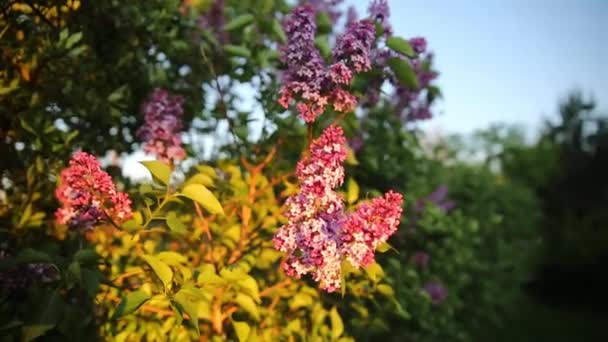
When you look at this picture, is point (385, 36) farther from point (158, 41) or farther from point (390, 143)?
point (390, 143)

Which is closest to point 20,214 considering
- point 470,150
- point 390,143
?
point 390,143

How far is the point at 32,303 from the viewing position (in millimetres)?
1848

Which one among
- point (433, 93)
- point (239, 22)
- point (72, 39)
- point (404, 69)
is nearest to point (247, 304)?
point (404, 69)

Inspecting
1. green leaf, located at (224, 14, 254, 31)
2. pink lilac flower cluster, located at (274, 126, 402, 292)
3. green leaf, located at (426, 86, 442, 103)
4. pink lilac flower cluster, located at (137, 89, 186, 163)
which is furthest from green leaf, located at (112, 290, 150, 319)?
green leaf, located at (426, 86, 442, 103)

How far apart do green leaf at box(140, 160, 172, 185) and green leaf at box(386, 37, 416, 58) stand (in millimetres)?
1182

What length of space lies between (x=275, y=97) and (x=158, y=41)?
0.77 metres

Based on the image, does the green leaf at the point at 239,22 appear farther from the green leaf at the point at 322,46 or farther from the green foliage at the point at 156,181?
the green leaf at the point at 322,46

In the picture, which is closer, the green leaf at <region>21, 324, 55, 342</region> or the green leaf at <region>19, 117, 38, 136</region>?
the green leaf at <region>21, 324, 55, 342</region>

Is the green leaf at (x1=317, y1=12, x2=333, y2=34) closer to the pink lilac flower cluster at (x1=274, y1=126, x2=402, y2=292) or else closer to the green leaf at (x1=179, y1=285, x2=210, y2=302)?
the pink lilac flower cluster at (x1=274, y1=126, x2=402, y2=292)

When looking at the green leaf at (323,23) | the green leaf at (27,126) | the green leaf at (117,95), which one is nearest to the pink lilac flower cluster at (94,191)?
the green leaf at (27,126)

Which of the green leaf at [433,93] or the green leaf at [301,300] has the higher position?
the green leaf at [433,93]

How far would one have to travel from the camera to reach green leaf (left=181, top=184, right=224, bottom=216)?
1.70 meters

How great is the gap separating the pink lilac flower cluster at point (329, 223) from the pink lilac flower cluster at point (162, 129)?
1.06 metres

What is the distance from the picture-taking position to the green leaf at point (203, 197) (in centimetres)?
170
